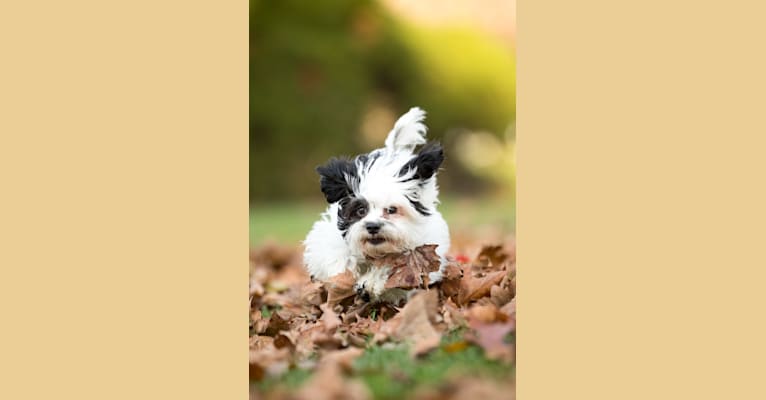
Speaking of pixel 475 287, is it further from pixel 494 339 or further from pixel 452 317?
pixel 494 339

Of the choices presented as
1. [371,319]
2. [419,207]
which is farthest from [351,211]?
[371,319]

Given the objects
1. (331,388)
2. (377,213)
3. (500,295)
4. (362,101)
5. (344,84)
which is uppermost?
(344,84)

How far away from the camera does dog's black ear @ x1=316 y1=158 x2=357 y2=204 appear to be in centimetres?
510

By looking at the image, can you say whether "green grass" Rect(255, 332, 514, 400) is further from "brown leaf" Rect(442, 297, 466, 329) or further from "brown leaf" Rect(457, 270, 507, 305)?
"brown leaf" Rect(457, 270, 507, 305)

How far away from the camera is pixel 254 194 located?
34.0ft

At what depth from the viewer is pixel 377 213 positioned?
4938mm

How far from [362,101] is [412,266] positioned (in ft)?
23.1

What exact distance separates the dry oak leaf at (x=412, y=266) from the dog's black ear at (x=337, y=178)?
0.52 meters

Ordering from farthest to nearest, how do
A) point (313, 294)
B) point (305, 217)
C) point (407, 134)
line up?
point (305, 217) < point (407, 134) < point (313, 294)

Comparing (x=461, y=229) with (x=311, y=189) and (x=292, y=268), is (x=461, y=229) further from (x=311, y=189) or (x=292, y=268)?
(x=292, y=268)

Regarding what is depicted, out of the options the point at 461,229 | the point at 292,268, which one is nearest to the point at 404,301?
the point at 292,268

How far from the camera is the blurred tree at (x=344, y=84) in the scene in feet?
29.1

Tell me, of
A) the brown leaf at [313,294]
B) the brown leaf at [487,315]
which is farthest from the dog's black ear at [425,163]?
the brown leaf at [487,315]

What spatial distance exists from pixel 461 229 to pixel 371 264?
497 cm
